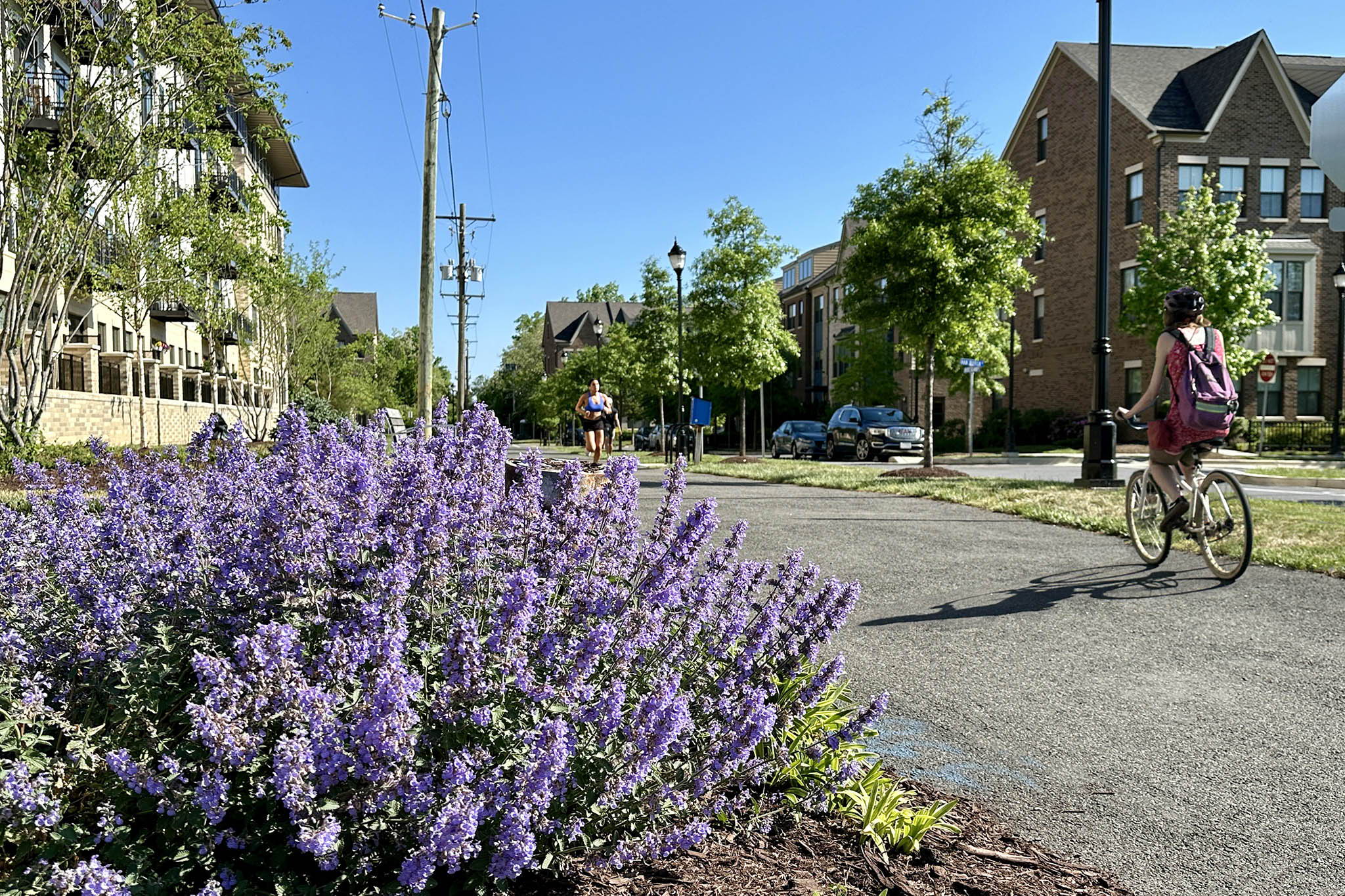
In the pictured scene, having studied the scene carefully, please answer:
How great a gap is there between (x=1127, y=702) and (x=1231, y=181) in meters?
38.1

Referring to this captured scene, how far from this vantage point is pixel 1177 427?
6883 millimetres

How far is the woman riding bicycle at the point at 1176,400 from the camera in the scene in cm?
671

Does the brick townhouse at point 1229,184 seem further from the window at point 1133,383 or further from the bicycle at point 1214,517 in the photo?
the bicycle at point 1214,517

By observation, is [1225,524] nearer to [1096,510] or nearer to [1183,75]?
[1096,510]

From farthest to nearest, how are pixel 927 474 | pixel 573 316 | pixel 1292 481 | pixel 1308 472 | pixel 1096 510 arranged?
pixel 573 316
pixel 1308 472
pixel 927 474
pixel 1292 481
pixel 1096 510

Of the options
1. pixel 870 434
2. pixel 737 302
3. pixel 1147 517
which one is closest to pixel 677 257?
pixel 737 302

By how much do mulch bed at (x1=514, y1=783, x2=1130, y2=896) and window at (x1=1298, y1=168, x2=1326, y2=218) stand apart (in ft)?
135

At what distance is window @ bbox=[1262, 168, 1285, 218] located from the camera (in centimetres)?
3512

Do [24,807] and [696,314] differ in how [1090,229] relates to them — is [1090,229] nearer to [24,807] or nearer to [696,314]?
[696,314]

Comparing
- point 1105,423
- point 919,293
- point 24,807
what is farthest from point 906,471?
point 24,807

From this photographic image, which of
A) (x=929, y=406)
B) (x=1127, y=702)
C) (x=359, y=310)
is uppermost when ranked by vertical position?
(x=359, y=310)

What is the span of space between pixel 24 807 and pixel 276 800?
0.47m

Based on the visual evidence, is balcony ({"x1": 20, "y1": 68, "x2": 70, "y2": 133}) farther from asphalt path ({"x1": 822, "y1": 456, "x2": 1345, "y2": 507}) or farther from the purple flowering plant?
asphalt path ({"x1": 822, "y1": 456, "x2": 1345, "y2": 507})

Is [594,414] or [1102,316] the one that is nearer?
[1102,316]
